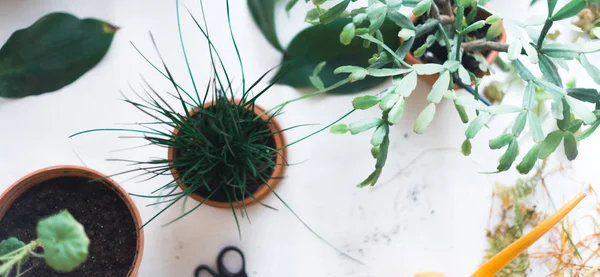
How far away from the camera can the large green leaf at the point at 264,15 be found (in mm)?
961

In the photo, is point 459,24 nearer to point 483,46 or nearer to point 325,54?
point 483,46

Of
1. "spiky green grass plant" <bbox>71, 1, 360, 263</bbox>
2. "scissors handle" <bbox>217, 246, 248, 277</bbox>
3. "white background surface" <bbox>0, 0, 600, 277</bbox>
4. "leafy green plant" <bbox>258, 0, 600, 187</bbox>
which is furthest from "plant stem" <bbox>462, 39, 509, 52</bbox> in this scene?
"scissors handle" <bbox>217, 246, 248, 277</bbox>

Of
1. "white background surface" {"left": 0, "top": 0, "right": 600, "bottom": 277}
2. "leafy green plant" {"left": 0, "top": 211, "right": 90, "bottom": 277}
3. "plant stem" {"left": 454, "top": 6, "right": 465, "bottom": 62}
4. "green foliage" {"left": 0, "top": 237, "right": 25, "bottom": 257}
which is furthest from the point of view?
"white background surface" {"left": 0, "top": 0, "right": 600, "bottom": 277}

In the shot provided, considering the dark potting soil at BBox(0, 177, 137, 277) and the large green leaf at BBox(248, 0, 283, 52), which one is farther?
the large green leaf at BBox(248, 0, 283, 52)

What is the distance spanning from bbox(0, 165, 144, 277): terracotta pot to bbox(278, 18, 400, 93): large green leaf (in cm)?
36

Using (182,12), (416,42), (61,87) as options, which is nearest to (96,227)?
(61,87)

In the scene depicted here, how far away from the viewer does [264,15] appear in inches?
37.9

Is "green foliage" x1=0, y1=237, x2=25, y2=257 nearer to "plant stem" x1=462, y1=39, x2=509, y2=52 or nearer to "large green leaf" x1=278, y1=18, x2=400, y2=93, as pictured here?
"large green leaf" x1=278, y1=18, x2=400, y2=93

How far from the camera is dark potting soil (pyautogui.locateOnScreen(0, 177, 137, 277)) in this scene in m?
0.79

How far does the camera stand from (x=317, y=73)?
0.91m

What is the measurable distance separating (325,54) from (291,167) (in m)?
0.22

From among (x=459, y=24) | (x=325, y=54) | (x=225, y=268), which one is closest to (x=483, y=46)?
(x=459, y=24)

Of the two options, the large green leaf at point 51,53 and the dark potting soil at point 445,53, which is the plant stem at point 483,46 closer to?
the dark potting soil at point 445,53

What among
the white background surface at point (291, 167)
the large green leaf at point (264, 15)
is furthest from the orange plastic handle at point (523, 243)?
the large green leaf at point (264, 15)
